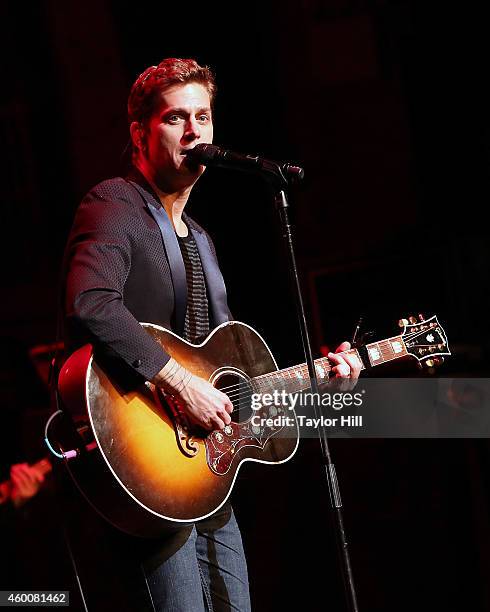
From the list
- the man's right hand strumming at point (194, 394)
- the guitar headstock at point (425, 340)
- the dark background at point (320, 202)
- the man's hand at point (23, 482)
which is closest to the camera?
the man's right hand strumming at point (194, 394)

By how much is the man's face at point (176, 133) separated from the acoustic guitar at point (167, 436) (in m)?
0.51

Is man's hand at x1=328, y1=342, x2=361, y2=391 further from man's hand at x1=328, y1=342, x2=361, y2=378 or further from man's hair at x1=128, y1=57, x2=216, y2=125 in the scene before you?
man's hair at x1=128, y1=57, x2=216, y2=125

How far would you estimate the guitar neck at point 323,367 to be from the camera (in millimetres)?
2609

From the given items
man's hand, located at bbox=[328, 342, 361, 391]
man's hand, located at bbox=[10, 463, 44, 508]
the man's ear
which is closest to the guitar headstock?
man's hand, located at bbox=[328, 342, 361, 391]

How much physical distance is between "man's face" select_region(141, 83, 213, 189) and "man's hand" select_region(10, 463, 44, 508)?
1.56 meters

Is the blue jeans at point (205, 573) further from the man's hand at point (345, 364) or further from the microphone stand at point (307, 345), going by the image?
the man's hand at point (345, 364)

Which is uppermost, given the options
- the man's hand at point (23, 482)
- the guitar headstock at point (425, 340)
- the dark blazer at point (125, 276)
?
the dark blazer at point (125, 276)

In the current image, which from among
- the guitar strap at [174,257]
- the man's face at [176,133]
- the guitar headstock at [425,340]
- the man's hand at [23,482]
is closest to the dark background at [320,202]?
the man's hand at [23,482]

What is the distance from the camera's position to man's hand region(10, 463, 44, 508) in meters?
3.33

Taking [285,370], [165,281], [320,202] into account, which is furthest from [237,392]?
[320,202]

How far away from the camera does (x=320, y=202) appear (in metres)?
5.14

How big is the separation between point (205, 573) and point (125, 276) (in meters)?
0.95

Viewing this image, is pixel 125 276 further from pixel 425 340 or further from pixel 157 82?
pixel 425 340

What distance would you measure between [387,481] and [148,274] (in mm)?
1906
